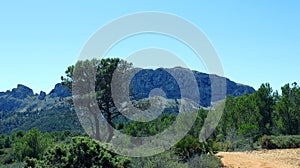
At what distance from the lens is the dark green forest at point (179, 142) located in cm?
942

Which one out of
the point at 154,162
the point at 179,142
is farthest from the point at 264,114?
the point at 154,162

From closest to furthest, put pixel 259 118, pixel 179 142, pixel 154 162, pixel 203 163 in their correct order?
pixel 154 162 < pixel 203 163 < pixel 179 142 < pixel 259 118

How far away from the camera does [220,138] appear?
31.0 metres

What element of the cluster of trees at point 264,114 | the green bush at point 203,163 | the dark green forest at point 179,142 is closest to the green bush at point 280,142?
the dark green forest at point 179,142

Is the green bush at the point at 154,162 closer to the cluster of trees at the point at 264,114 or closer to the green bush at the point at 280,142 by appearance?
the green bush at the point at 280,142

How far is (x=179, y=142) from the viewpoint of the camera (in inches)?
598

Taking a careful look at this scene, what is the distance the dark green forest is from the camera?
30.9 feet

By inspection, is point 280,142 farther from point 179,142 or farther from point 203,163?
point 203,163

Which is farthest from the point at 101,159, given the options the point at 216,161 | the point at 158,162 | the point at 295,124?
the point at 295,124

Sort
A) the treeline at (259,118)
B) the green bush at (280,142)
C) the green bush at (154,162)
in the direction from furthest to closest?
the treeline at (259,118), the green bush at (280,142), the green bush at (154,162)

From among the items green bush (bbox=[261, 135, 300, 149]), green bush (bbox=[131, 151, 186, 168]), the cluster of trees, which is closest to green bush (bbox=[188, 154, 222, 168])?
green bush (bbox=[131, 151, 186, 168])

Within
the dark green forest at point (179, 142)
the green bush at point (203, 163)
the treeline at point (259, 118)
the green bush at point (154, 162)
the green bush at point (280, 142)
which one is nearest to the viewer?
the dark green forest at point (179, 142)

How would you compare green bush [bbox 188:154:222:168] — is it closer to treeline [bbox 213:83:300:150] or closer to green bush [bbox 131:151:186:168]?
green bush [bbox 131:151:186:168]

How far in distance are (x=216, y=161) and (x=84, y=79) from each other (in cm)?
901
